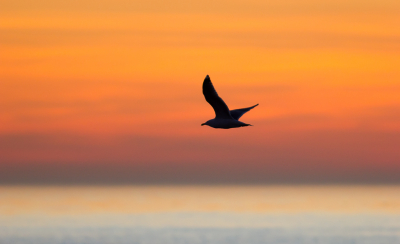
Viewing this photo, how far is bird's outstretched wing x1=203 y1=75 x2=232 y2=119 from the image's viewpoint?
32956 millimetres

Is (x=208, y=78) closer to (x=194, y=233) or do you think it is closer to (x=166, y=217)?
(x=194, y=233)

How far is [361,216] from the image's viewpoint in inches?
3930

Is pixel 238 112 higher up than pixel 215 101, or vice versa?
pixel 215 101

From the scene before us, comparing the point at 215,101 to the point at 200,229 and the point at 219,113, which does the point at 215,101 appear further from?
the point at 200,229

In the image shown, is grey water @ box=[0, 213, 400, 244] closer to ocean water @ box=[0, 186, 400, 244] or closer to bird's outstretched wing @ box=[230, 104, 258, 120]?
ocean water @ box=[0, 186, 400, 244]

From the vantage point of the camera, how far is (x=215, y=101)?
34031mm

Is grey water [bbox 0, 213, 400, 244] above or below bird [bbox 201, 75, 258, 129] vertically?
below

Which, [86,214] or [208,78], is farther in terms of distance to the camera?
[86,214]

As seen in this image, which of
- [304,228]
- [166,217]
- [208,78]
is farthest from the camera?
[166,217]

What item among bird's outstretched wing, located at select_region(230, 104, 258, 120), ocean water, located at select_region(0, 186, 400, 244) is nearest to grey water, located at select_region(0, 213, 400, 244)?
ocean water, located at select_region(0, 186, 400, 244)

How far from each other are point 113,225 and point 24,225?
9.41m

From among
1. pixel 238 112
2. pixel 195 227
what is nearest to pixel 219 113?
pixel 238 112

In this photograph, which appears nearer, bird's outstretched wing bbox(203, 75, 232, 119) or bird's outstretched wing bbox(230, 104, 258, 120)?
bird's outstretched wing bbox(203, 75, 232, 119)

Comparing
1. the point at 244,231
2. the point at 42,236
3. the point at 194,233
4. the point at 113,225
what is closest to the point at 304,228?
the point at 244,231
